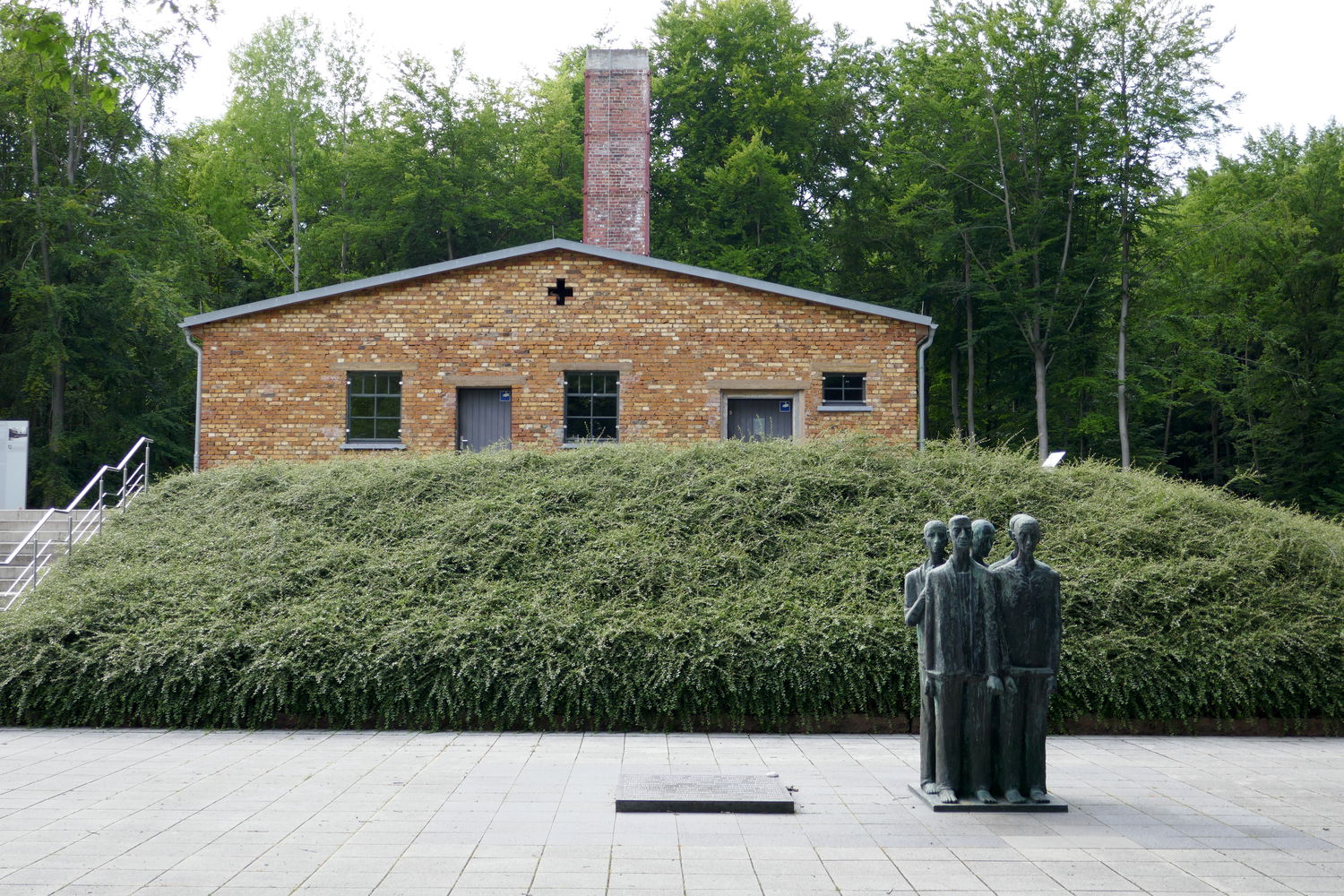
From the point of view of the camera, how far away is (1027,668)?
7008 millimetres

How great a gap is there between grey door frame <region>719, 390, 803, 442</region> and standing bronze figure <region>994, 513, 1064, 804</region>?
42.0ft

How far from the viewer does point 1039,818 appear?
22.0 feet

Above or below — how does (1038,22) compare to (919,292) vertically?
above

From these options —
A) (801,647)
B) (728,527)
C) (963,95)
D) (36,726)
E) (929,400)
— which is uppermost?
(963,95)

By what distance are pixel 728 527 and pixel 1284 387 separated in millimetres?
27588

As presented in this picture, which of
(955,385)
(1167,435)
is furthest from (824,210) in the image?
(1167,435)

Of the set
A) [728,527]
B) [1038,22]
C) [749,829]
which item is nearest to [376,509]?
[728,527]

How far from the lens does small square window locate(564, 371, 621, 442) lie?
19.9m

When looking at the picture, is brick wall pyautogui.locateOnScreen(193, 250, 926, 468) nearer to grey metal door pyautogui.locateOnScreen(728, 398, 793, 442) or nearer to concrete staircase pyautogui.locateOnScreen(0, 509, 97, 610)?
grey metal door pyautogui.locateOnScreen(728, 398, 793, 442)

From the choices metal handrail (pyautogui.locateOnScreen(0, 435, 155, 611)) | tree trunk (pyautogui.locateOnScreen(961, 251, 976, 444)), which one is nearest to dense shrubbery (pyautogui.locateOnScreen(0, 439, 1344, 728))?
metal handrail (pyautogui.locateOnScreen(0, 435, 155, 611))

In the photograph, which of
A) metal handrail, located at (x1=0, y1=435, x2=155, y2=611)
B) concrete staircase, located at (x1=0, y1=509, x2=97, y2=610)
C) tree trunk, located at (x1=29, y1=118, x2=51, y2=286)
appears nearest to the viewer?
metal handrail, located at (x1=0, y1=435, x2=155, y2=611)

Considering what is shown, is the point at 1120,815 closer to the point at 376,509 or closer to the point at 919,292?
the point at 376,509

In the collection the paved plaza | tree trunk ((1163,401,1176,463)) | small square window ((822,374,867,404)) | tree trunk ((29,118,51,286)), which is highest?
tree trunk ((29,118,51,286))

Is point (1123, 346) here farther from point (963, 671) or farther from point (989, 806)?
point (989, 806)
